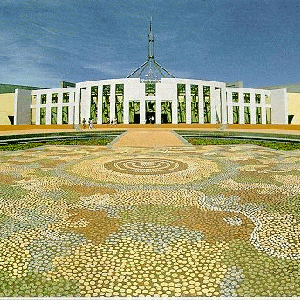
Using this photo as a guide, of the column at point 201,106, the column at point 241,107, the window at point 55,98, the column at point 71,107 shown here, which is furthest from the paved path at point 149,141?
the window at point 55,98

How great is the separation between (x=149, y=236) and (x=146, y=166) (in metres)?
5.75

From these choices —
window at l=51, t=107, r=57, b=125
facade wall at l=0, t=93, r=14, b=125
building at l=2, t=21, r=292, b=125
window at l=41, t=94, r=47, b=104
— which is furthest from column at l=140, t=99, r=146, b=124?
facade wall at l=0, t=93, r=14, b=125

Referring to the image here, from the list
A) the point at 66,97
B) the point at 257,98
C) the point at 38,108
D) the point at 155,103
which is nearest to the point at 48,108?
the point at 38,108

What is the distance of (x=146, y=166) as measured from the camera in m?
9.64

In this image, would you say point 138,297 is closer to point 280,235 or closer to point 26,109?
point 280,235

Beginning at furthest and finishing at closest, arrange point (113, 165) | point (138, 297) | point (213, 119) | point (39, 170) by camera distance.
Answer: point (213, 119), point (113, 165), point (39, 170), point (138, 297)

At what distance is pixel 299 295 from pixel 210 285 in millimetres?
893

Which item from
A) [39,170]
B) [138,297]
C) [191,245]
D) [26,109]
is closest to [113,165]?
[39,170]

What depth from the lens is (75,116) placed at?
164 ft

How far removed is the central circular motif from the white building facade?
112 feet

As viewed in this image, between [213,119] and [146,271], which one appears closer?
[146,271]

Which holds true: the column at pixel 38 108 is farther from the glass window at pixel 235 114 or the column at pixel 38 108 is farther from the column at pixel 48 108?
the glass window at pixel 235 114

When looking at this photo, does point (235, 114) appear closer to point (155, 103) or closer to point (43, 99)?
point (155, 103)

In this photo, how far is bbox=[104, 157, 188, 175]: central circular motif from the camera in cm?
874
